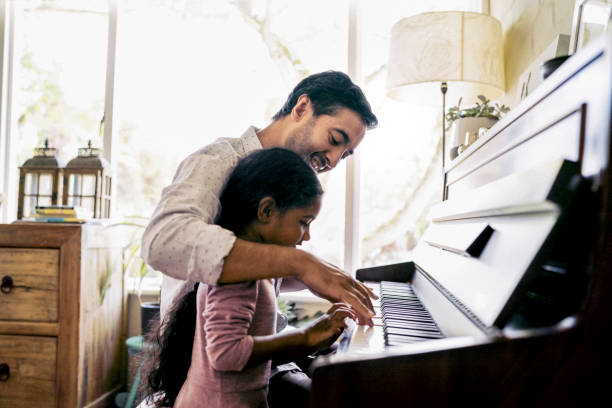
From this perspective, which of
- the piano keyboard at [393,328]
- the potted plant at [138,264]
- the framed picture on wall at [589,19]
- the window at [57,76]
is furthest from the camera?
the window at [57,76]

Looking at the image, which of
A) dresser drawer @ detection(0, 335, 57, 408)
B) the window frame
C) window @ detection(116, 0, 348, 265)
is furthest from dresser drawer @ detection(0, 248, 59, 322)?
window @ detection(116, 0, 348, 265)

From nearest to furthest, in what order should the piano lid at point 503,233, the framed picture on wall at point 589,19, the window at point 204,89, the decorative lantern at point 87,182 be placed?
the piano lid at point 503,233 → the framed picture on wall at point 589,19 → the decorative lantern at point 87,182 → the window at point 204,89

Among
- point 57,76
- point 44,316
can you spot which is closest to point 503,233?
point 44,316

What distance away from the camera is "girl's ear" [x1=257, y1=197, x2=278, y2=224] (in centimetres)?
106

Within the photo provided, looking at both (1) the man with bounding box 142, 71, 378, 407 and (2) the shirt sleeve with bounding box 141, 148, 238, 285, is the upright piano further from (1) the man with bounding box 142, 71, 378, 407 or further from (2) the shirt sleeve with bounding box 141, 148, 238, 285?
(2) the shirt sleeve with bounding box 141, 148, 238, 285

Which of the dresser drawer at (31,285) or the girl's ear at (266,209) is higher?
the girl's ear at (266,209)

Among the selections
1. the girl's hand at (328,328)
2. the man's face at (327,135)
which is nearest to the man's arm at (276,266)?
the girl's hand at (328,328)

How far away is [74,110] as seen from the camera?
320cm

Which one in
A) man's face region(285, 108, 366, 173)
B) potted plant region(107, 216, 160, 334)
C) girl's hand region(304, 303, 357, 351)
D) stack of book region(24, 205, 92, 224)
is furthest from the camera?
potted plant region(107, 216, 160, 334)

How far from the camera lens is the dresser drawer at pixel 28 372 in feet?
7.18

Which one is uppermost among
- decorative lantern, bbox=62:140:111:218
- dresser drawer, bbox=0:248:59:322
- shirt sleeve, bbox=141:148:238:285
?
decorative lantern, bbox=62:140:111:218

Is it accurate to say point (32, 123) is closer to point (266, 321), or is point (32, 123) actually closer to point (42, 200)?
point (42, 200)

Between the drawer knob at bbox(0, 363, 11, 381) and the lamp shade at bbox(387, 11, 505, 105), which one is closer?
the lamp shade at bbox(387, 11, 505, 105)

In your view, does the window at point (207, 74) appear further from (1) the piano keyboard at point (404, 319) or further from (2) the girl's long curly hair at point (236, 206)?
(2) the girl's long curly hair at point (236, 206)
